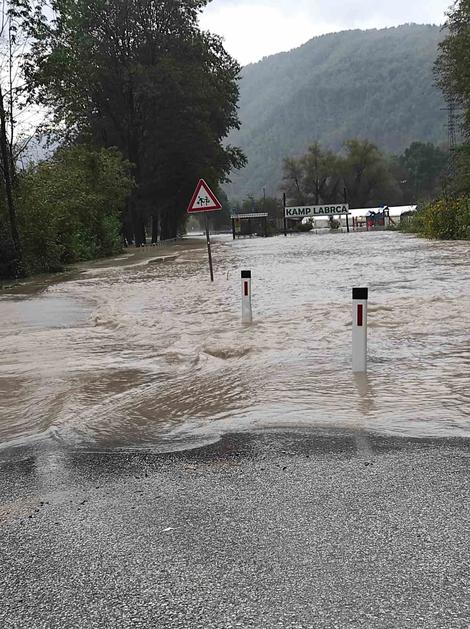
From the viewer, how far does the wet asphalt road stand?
110 inches

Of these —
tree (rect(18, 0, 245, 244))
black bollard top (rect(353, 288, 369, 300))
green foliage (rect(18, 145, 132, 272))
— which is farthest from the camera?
tree (rect(18, 0, 245, 244))

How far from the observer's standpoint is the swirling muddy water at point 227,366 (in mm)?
5801

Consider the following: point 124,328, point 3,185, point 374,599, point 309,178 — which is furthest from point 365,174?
point 374,599

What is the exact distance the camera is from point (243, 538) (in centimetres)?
342

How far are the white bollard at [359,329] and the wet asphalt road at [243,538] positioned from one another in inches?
93.3

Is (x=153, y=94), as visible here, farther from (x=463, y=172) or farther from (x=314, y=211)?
(x=314, y=211)

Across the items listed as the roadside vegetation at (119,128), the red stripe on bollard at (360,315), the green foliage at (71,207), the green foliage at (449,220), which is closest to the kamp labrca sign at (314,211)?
the roadside vegetation at (119,128)

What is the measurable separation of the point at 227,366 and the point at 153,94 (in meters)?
40.5

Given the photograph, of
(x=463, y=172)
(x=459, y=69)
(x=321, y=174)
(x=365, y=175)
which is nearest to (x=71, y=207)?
(x=459, y=69)

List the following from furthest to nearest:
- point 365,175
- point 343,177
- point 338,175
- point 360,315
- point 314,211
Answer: point 365,175 → point 343,177 → point 338,175 → point 314,211 → point 360,315

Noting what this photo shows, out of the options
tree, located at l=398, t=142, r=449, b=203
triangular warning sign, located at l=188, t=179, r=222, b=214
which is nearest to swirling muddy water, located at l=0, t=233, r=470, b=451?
triangular warning sign, located at l=188, t=179, r=222, b=214

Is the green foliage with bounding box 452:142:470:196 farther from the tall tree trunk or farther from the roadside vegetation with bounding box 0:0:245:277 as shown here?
the tall tree trunk

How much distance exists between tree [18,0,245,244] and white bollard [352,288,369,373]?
3946 cm

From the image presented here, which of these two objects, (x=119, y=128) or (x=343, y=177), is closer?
(x=119, y=128)
